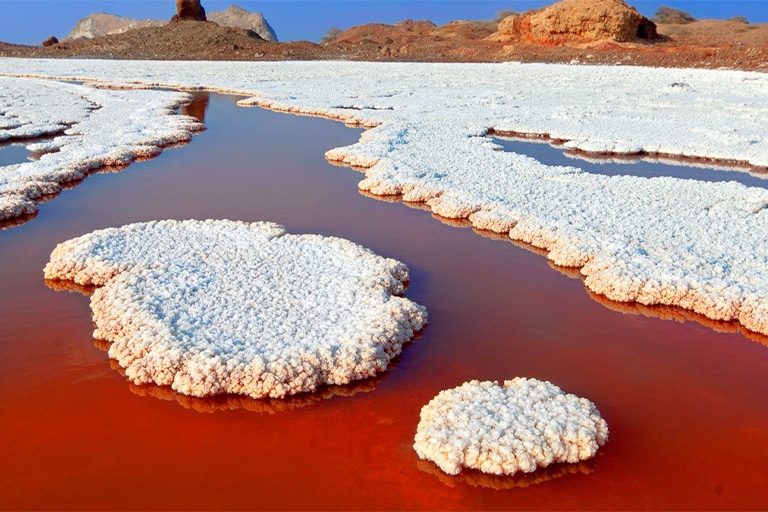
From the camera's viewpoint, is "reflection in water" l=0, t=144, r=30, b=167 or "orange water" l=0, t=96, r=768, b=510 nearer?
"orange water" l=0, t=96, r=768, b=510

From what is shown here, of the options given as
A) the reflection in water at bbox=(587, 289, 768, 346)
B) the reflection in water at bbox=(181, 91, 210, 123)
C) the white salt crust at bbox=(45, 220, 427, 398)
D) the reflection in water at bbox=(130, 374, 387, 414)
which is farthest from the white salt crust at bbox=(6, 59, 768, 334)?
the reflection in water at bbox=(130, 374, 387, 414)

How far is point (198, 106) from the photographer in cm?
2867

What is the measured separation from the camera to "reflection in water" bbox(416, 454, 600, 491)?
16.7ft

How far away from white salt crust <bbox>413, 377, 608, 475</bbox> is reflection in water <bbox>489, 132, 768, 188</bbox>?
10125 mm

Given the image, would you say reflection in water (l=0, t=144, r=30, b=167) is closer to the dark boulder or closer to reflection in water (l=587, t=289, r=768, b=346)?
reflection in water (l=587, t=289, r=768, b=346)

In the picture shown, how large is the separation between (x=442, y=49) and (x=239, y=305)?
67.7 meters

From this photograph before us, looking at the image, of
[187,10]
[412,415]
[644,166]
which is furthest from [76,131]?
[187,10]

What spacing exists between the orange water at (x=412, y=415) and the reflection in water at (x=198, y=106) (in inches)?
658

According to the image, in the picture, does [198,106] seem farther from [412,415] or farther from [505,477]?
[505,477]

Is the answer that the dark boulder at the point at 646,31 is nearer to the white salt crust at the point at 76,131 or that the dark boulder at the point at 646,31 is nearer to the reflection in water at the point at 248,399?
the white salt crust at the point at 76,131

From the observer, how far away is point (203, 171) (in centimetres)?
1556

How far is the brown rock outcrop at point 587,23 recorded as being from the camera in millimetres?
64188

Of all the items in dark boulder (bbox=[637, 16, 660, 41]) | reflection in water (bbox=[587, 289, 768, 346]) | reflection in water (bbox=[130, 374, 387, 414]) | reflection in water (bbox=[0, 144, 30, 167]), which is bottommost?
reflection in water (bbox=[130, 374, 387, 414])

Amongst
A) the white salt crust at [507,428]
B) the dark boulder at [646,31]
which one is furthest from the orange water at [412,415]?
the dark boulder at [646,31]
